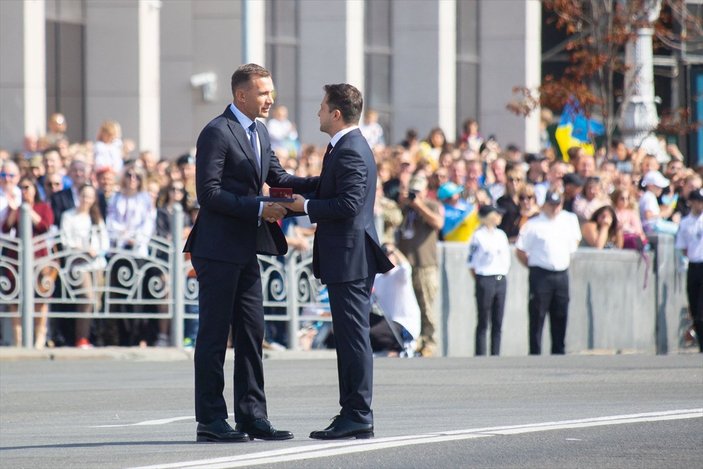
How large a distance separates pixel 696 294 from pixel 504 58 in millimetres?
18631

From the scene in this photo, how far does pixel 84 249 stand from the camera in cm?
1788

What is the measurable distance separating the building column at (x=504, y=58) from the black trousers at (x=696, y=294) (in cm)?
1744

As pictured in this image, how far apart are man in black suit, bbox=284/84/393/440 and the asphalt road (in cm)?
30

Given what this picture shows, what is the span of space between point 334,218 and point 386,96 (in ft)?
84.5

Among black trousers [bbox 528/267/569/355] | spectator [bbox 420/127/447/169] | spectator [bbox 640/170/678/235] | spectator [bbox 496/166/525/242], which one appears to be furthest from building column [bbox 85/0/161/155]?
black trousers [bbox 528/267/569/355]

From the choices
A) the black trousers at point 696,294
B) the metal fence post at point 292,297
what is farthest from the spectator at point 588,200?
the metal fence post at point 292,297

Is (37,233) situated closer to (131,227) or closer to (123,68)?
(131,227)

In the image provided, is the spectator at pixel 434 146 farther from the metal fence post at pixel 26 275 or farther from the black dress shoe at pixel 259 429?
the black dress shoe at pixel 259 429

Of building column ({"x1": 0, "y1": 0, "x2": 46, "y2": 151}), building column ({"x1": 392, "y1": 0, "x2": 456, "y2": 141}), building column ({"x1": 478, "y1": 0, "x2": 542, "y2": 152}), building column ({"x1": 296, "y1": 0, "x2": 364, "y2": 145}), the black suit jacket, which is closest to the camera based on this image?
the black suit jacket

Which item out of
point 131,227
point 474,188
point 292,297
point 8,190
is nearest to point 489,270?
point 474,188

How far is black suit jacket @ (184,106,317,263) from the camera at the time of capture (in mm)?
9438

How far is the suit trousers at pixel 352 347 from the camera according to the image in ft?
31.6

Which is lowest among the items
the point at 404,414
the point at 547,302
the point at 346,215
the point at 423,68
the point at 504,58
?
the point at 404,414

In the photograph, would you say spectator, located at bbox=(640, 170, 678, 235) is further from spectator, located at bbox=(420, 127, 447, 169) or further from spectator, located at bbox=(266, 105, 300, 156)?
spectator, located at bbox=(266, 105, 300, 156)
